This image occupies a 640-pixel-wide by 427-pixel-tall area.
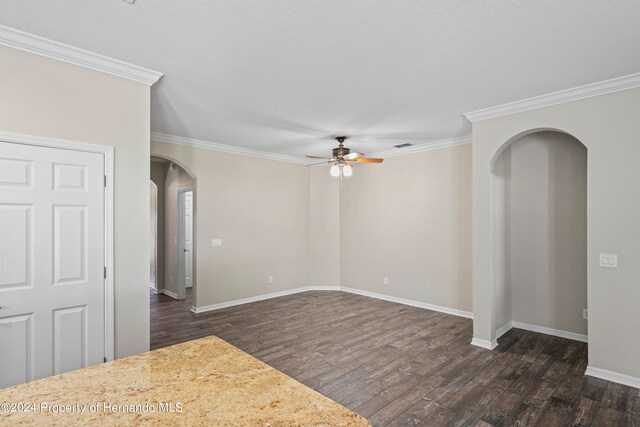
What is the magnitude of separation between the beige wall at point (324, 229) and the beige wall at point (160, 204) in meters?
3.10

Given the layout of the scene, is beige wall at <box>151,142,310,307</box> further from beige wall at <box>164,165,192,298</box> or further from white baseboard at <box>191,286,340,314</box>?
beige wall at <box>164,165,192,298</box>

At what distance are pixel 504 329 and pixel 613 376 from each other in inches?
53.7

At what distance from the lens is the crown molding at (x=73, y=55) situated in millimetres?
2197

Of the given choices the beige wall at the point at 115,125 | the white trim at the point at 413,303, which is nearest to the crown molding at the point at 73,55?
the beige wall at the point at 115,125

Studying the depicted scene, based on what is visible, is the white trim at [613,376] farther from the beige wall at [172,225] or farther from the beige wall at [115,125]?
the beige wall at [172,225]

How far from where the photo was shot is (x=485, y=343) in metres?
3.82

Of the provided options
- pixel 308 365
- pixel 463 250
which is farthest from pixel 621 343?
pixel 308 365

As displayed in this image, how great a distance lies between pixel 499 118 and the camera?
12.2ft

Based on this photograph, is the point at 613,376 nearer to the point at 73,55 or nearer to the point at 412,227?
the point at 412,227

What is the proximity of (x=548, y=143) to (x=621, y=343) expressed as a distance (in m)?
2.45

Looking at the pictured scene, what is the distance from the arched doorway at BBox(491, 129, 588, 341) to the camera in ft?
13.1

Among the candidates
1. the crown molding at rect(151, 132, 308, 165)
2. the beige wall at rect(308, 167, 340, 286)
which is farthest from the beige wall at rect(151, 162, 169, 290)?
the beige wall at rect(308, 167, 340, 286)

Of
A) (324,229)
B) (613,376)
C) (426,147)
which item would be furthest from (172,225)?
(613,376)

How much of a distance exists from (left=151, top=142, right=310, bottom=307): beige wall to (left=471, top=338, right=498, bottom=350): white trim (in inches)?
143
